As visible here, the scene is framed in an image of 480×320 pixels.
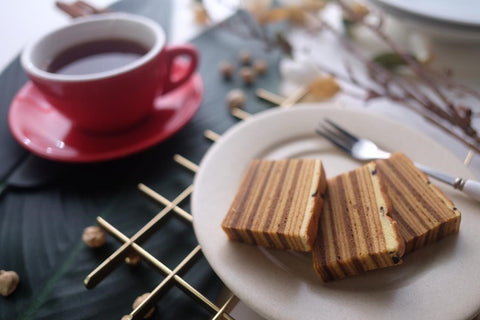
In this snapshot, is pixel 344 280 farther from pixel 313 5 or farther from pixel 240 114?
pixel 313 5

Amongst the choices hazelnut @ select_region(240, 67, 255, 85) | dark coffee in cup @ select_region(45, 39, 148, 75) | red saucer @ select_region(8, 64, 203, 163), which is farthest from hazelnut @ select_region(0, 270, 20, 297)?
hazelnut @ select_region(240, 67, 255, 85)

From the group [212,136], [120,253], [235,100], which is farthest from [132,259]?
[235,100]

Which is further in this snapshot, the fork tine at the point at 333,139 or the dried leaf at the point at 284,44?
the dried leaf at the point at 284,44

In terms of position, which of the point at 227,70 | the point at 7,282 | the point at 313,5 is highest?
the point at 313,5

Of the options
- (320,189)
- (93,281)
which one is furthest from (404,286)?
(93,281)

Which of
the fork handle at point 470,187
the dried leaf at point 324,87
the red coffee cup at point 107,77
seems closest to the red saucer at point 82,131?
the red coffee cup at point 107,77

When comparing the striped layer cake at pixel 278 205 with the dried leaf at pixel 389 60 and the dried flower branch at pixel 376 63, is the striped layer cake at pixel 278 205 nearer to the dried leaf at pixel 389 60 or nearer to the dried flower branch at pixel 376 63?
the dried flower branch at pixel 376 63
